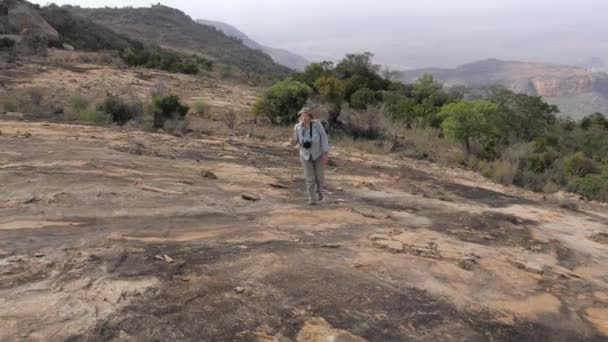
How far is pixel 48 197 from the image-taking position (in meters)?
5.91

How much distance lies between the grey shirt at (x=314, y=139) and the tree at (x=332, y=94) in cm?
954

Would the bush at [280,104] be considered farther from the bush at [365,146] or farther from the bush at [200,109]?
the bush at [365,146]

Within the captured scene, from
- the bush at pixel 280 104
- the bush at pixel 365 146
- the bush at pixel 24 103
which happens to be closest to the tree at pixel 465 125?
the bush at pixel 365 146

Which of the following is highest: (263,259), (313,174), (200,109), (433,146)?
(200,109)

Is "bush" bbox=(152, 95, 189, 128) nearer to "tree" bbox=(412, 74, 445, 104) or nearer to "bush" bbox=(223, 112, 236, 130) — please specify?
"bush" bbox=(223, 112, 236, 130)

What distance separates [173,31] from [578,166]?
62.0 metres

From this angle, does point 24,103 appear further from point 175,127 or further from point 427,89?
point 427,89

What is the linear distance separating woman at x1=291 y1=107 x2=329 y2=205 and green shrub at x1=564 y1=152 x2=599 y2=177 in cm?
972

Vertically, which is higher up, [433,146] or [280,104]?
[280,104]

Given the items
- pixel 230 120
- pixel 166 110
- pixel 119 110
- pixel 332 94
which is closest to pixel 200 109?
pixel 230 120

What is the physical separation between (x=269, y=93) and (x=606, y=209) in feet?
31.6

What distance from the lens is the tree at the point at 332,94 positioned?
17.0 meters

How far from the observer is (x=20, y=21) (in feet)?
103

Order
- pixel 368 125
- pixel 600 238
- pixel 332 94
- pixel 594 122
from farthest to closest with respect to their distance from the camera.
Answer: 1. pixel 594 122
2. pixel 332 94
3. pixel 368 125
4. pixel 600 238
